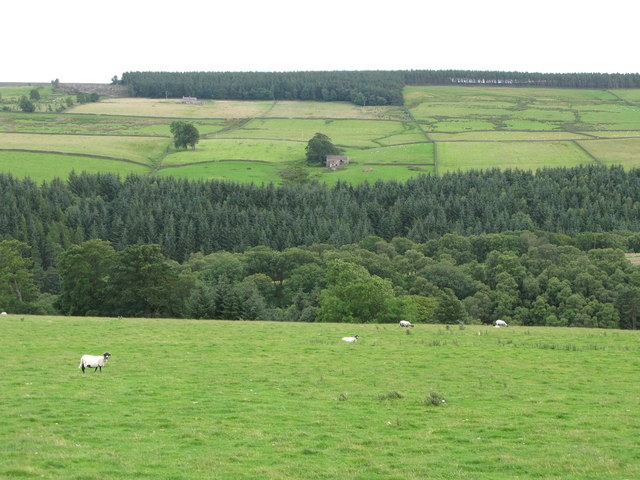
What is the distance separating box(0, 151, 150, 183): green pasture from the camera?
7106 inches

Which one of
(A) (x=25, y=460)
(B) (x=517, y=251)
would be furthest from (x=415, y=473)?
(B) (x=517, y=251)

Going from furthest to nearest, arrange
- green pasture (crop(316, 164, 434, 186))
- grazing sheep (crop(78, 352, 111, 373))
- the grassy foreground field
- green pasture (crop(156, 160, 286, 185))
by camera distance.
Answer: green pasture (crop(316, 164, 434, 186)) < green pasture (crop(156, 160, 286, 185)) < grazing sheep (crop(78, 352, 111, 373)) < the grassy foreground field

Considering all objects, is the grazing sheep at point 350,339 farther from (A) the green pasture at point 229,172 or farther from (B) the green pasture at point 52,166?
(B) the green pasture at point 52,166

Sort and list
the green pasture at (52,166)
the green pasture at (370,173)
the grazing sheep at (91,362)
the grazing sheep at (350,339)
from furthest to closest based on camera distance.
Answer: the green pasture at (370,173)
the green pasture at (52,166)
the grazing sheep at (350,339)
the grazing sheep at (91,362)

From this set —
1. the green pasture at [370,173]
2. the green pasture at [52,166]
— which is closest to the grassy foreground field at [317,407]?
the green pasture at [370,173]

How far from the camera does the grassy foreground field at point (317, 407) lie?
18453 millimetres

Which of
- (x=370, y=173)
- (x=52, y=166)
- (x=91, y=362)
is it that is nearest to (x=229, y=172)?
(x=370, y=173)

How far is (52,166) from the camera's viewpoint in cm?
18788

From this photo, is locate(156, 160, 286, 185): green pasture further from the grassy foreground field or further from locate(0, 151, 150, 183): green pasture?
the grassy foreground field

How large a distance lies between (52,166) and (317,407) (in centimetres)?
18125

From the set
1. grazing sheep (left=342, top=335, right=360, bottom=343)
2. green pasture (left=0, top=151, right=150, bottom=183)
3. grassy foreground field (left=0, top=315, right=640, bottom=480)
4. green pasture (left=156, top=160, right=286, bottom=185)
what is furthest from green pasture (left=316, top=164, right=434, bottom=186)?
grassy foreground field (left=0, top=315, right=640, bottom=480)

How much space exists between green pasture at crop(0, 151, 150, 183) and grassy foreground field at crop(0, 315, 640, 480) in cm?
14992

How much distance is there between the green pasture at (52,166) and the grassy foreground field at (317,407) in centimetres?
14992

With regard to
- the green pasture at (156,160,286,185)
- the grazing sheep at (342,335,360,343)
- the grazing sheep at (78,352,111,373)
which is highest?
the grazing sheep at (78,352,111,373)
